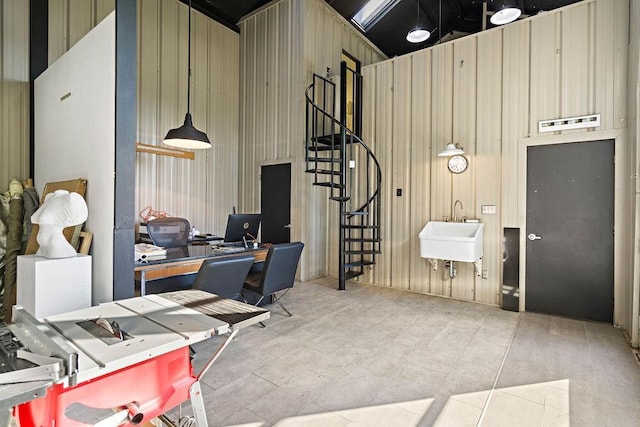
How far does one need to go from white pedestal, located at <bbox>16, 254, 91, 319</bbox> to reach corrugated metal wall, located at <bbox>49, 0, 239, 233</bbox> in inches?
118

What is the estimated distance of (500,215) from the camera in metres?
4.30

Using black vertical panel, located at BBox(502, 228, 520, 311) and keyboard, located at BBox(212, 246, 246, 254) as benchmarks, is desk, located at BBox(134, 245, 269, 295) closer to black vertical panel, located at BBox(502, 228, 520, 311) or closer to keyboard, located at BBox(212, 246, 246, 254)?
keyboard, located at BBox(212, 246, 246, 254)

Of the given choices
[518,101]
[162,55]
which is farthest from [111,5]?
[518,101]

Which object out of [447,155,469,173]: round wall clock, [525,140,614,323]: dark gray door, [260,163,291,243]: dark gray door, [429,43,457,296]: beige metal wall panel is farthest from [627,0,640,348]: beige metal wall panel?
[260,163,291,243]: dark gray door

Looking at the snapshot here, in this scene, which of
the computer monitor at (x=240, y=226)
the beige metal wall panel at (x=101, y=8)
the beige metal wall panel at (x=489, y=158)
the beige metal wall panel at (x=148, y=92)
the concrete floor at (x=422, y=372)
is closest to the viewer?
the concrete floor at (x=422, y=372)

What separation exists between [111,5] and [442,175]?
18.2 feet

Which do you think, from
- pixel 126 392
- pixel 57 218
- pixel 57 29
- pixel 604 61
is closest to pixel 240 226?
pixel 57 218

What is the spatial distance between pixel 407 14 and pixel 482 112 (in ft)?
13.1

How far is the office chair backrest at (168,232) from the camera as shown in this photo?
376cm

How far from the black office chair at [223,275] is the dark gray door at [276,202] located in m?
3.10

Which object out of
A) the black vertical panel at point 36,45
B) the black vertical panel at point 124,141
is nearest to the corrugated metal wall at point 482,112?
the black vertical panel at point 124,141

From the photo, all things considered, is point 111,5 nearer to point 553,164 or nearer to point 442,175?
point 442,175

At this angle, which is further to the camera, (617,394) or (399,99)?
(399,99)

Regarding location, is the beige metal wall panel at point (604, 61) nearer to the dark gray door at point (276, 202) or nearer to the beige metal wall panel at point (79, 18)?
the dark gray door at point (276, 202)
